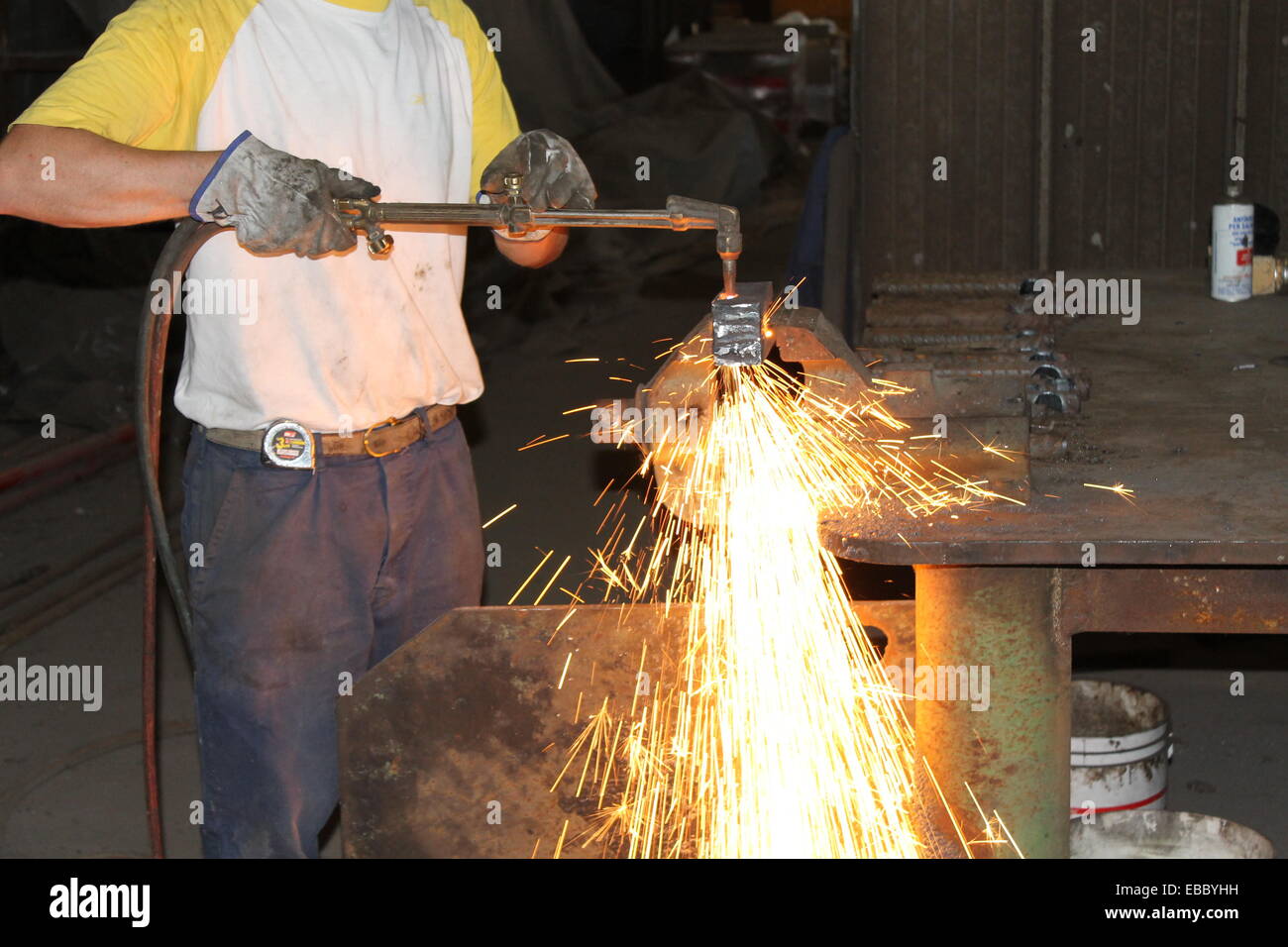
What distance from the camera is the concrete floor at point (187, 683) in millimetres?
3279

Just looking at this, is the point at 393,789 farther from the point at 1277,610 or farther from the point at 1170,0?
the point at 1170,0

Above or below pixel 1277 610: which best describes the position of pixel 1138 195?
above

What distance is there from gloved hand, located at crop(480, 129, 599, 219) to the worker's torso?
4.0 inches

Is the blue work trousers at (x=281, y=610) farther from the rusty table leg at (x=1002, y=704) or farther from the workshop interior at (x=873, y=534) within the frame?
the rusty table leg at (x=1002, y=704)

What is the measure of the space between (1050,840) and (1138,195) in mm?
3523

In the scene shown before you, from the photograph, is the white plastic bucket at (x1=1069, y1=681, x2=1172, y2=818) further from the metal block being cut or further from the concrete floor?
the metal block being cut

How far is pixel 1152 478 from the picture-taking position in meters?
2.07

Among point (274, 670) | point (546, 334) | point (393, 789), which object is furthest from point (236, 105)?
point (546, 334)

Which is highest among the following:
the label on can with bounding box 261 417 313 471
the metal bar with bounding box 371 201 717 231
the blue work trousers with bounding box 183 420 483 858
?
the metal bar with bounding box 371 201 717 231

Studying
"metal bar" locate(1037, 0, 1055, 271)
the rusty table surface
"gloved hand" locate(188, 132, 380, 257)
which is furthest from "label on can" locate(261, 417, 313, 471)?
"metal bar" locate(1037, 0, 1055, 271)

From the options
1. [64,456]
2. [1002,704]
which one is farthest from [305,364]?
[64,456]

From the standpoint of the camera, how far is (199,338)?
2139 millimetres

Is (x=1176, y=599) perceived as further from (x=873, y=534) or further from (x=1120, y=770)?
(x=1120, y=770)

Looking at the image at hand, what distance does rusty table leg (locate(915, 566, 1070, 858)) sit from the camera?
1960mm
